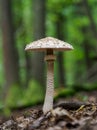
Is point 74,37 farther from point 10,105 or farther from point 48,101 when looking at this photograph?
point 48,101

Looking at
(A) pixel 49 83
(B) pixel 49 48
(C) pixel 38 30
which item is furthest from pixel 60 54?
(B) pixel 49 48

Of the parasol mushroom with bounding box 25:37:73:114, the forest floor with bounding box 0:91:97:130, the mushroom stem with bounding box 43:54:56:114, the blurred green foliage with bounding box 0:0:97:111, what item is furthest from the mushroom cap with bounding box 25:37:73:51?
the blurred green foliage with bounding box 0:0:97:111

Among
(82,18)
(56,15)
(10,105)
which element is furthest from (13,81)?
(82,18)

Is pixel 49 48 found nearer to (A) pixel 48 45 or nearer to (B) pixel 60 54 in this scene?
(A) pixel 48 45

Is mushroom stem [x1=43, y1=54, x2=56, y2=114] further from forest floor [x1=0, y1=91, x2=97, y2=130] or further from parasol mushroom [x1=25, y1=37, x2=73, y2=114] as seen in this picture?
forest floor [x1=0, y1=91, x2=97, y2=130]

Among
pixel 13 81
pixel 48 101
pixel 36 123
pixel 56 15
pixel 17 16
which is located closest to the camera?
pixel 36 123
